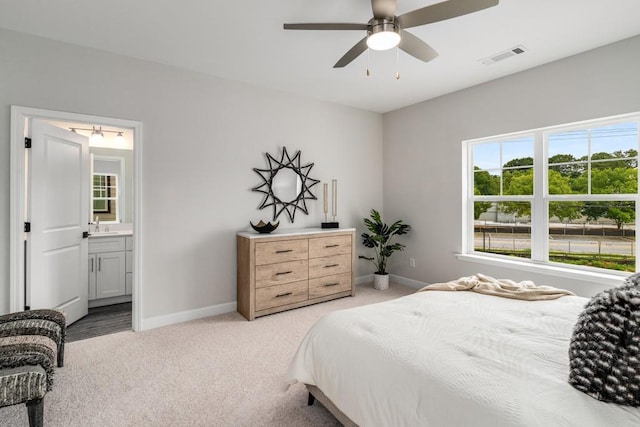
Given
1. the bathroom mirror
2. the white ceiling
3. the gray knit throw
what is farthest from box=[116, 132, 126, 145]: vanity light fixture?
the gray knit throw

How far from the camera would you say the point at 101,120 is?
9.47ft

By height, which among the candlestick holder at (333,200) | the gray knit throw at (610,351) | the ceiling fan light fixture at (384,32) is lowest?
the gray knit throw at (610,351)

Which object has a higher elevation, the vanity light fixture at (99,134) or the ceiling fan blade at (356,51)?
the ceiling fan blade at (356,51)

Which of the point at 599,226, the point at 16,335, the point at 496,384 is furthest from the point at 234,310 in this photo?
the point at 599,226

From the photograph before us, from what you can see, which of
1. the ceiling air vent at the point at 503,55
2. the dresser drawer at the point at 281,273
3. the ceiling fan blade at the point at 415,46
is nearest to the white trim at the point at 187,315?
the dresser drawer at the point at 281,273

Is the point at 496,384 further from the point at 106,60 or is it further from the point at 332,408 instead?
the point at 106,60

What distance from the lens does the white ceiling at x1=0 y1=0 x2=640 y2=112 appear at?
226cm

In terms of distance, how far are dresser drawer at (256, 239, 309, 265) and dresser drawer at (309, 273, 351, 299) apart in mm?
391

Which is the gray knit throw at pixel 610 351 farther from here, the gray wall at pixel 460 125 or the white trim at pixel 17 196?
the white trim at pixel 17 196

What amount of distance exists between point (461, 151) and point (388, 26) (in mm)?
2468

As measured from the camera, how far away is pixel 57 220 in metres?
3.00

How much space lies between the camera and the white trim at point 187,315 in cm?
315

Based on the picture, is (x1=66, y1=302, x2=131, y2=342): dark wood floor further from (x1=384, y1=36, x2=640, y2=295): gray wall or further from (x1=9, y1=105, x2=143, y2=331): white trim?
(x1=384, y1=36, x2=640, y2=295): gray wall

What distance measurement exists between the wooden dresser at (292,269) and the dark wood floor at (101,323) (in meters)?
1.24
